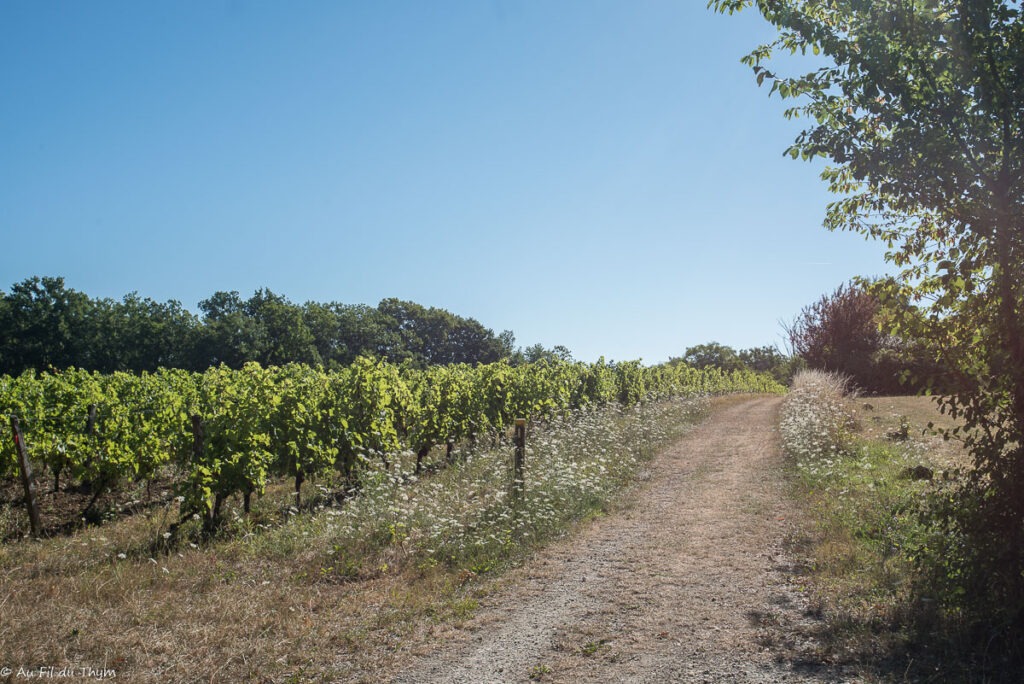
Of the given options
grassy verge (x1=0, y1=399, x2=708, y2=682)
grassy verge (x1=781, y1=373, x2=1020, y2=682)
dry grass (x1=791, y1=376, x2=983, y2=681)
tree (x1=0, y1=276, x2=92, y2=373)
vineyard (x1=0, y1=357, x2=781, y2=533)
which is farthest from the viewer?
tree (x1=0, y1=276, x2=92, y2=373)

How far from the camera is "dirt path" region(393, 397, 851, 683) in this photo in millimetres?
4559

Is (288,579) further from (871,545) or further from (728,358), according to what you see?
(728,358)

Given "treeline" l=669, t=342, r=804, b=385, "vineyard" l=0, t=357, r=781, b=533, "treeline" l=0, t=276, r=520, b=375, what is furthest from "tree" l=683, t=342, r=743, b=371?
"vineyard" l=0, t=357, r=781, b=533

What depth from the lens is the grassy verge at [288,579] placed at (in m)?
4.94

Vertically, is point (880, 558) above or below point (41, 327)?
below

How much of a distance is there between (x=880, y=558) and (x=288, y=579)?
21.5ft

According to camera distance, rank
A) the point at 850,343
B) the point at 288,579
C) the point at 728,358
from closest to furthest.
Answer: the point at 288,579, the point at 850,343, the point at 728,358

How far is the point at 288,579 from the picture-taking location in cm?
702

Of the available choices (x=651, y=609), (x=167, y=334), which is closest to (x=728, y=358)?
(x=167, y=334)

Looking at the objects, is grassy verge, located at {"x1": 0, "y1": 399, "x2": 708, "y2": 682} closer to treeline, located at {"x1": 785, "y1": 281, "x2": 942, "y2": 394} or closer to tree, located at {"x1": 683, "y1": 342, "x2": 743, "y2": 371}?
treeline, located at {"x1": 785, "y1": 281, "x2": 942, "y2": 394}

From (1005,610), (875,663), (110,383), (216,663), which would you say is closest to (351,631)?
(216,663)

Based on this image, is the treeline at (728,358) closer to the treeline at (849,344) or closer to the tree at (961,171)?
the treeline at (849,344)

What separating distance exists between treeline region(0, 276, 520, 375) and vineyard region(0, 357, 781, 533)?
107 feet

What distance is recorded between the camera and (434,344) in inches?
2923
